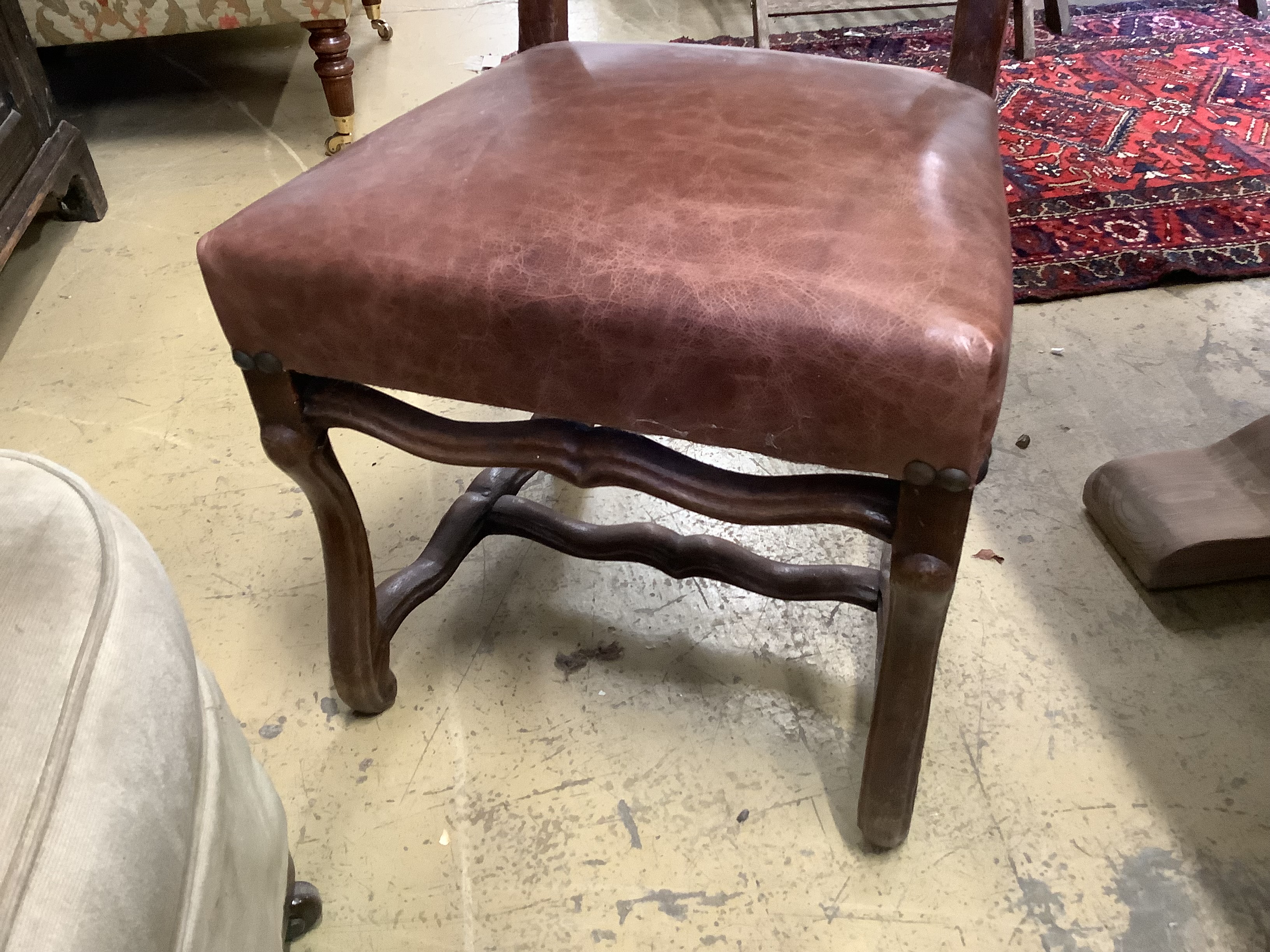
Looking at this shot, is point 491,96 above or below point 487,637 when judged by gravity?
above

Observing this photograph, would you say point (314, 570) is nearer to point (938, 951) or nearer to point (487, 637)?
point (487, 637)

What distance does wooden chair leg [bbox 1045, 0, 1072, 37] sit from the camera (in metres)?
2.16

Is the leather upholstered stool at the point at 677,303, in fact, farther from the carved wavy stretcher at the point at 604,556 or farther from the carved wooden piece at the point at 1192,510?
the carved wooden piece at the point at 1192,510

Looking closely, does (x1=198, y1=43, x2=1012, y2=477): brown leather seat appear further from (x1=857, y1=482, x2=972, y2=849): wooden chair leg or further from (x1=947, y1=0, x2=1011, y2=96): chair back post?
(x1=947, y1=0, x2=1011, y2=96): chair back post

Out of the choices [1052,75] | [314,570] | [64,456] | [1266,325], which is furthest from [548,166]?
[1052,75]

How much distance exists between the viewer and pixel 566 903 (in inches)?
28.2

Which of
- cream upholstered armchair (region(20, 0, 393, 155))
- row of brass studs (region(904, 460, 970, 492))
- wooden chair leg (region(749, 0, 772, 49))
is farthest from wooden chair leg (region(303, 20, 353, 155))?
row of brass studs (region(904, 460, 970, 492))

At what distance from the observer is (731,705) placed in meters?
0.86

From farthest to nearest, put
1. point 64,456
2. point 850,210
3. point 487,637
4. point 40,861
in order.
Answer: point 64,456 → point 487,637 → point 850,210 → point 40,861

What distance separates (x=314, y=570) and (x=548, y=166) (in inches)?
22.6

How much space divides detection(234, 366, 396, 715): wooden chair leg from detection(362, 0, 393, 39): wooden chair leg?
2096 millimetres

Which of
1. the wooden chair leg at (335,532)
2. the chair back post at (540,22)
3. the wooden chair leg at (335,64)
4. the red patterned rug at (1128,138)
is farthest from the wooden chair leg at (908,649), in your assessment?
the wooden chair leg at (335,64)

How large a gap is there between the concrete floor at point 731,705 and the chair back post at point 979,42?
46 cm

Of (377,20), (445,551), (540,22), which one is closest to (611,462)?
(445,551)
